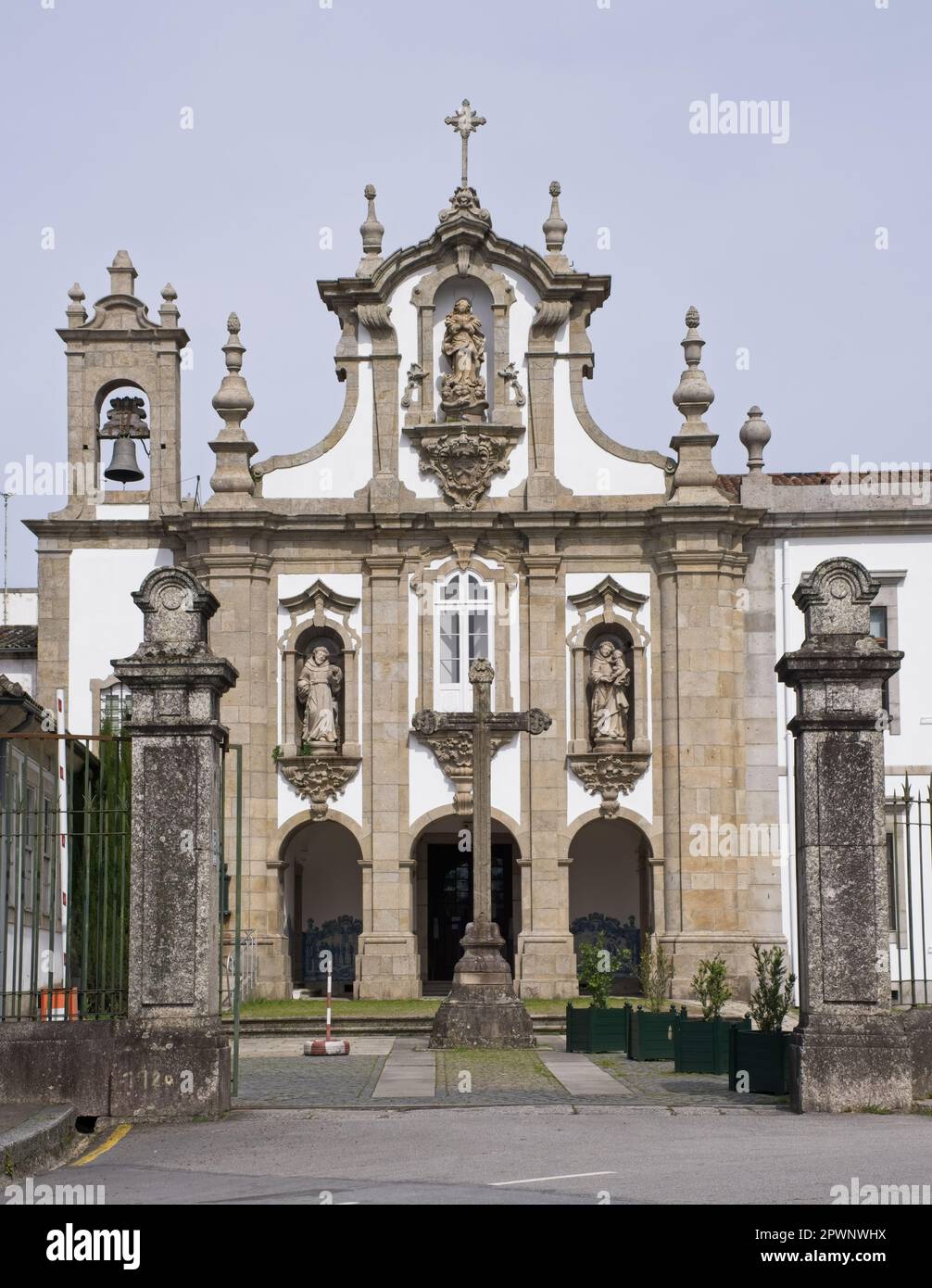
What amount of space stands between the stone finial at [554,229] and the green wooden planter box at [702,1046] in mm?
18486

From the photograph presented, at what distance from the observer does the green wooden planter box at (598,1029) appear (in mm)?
23859

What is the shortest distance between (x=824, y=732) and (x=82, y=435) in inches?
883

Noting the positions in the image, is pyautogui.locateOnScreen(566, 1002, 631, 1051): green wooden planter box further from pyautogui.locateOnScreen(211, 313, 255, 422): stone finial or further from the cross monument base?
pyautogui.locateOnScreen(211, 313, 255, 422): stone finial

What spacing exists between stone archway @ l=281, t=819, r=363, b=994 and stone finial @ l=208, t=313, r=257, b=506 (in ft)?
19.6

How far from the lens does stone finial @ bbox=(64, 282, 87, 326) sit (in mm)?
36250

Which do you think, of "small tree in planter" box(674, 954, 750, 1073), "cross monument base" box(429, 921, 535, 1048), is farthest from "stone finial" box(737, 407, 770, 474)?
"small tree in planter" box(674, 954, 750, 1073)

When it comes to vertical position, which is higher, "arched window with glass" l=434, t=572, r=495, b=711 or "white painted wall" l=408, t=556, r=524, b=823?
"arched window with glass" l=434, t=572, r=495, b=711

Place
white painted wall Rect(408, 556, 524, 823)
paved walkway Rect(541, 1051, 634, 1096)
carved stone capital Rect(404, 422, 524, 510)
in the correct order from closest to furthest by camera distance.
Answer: paved walkway Rect(541, 1051, 634, 1096) < white painted wall Rect(408, 556, 524, 823) < carved stone capital Rect(404, 422, 524, 510)

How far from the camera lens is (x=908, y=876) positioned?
53.1 feet

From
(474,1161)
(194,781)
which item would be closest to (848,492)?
(194,781)

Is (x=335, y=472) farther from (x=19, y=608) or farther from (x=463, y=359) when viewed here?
(x=19, y=608)

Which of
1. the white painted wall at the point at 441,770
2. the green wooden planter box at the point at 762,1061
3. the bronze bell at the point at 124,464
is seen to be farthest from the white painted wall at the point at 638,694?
the green wooden planter box at the point at 762,1061

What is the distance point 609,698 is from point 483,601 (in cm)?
275

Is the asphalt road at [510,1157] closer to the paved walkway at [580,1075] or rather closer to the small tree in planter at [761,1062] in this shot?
→ the small tree in planter at [761,1062]
